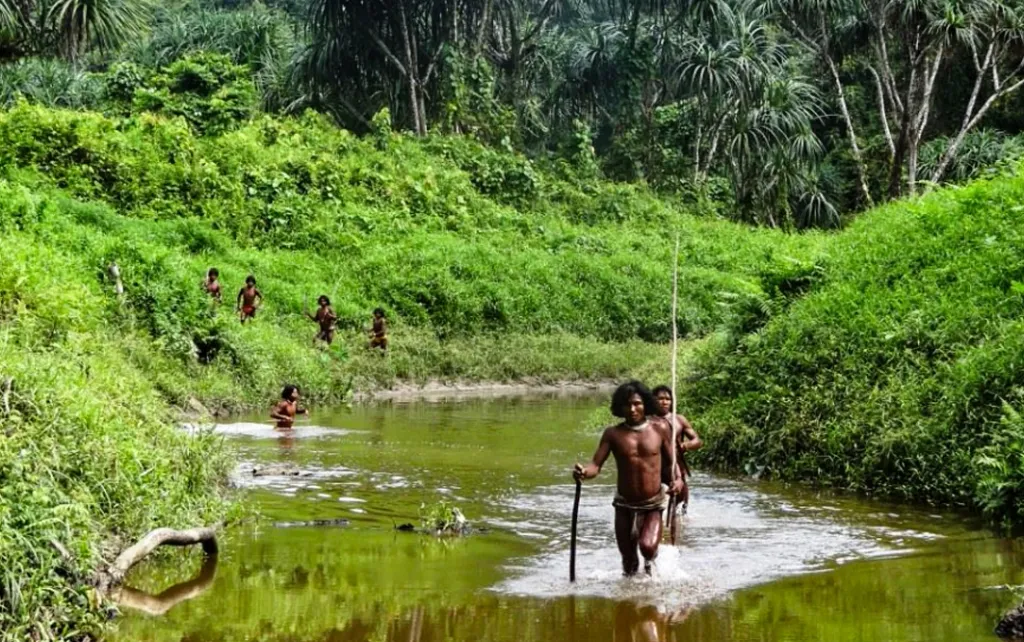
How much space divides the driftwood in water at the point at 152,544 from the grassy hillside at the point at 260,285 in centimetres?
16

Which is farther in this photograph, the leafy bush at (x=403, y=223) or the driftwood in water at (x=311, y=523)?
the leafy bush at (x=403, y=223)

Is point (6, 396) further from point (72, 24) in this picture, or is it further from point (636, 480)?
point (72, 24)

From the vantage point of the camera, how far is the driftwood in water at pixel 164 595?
787 centimetres

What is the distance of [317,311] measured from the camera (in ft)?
77.1

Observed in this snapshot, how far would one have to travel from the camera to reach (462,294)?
27.2m

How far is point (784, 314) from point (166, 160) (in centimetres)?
1635

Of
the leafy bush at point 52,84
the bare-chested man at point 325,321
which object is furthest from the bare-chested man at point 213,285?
the leafy bush at point 52,84

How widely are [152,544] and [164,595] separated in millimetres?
314

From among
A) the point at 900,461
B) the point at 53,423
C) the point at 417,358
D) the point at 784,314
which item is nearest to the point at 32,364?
the point at 53,423

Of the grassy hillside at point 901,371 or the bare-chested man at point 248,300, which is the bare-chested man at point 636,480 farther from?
the bare-chested man at point 248,300

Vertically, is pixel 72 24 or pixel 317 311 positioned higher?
pixel 72 24

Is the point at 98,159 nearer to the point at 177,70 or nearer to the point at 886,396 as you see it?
the point at 177,70

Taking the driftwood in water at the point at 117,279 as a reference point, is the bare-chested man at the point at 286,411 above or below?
below

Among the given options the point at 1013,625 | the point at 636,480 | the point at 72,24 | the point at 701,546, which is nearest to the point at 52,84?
the point at 72,24
